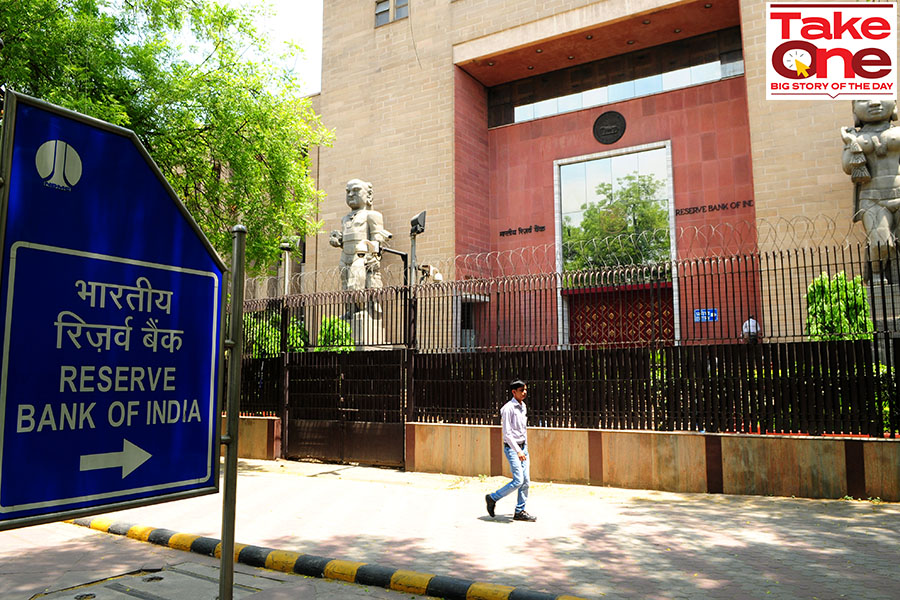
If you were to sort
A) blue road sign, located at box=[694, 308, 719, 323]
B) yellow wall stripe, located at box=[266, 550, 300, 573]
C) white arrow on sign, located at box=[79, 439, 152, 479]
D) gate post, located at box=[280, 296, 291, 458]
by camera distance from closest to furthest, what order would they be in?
white arrow on sign, located at box=[79, 439, 152, 479]
yellow wall stripe, located at box=[266, 550, 300, 573]
blue road sign, located at box=[694, 308, 719, 323]
gate post, located at box=[280, 296, 291, 458]

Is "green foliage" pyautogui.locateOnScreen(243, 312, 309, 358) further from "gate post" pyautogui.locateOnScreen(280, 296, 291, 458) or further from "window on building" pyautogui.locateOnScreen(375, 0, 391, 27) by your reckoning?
"window on building" pyautogui.locateOnScreen(375, 0, 391, 27)

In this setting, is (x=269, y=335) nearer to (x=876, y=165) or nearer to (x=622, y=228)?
(x=622, y=228)

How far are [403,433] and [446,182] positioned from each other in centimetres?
1207

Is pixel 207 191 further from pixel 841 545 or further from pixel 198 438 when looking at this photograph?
pixel 841 545

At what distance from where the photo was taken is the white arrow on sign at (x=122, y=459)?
9.35 ft

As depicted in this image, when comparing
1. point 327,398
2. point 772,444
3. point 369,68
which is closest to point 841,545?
point 772,444

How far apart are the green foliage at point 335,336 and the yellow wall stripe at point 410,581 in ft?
25.7

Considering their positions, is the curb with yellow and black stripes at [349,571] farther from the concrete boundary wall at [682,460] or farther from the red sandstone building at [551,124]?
the red sandstone building at [551,124]

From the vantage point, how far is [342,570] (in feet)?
19.4

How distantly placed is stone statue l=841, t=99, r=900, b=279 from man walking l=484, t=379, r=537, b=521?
10.3m

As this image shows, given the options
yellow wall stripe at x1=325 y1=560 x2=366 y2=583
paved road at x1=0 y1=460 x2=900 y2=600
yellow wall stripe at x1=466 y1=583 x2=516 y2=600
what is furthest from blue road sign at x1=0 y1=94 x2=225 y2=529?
paved road at x1=0 y1=460 x2=900 y2=600

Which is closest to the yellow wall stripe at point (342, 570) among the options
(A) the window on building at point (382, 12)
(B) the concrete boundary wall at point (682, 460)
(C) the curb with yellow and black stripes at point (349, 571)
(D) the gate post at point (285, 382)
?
(C) the curb with yellow and black stripes at point (349, 571)

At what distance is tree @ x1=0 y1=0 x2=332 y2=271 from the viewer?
10641mm

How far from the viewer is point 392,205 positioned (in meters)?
23.4
